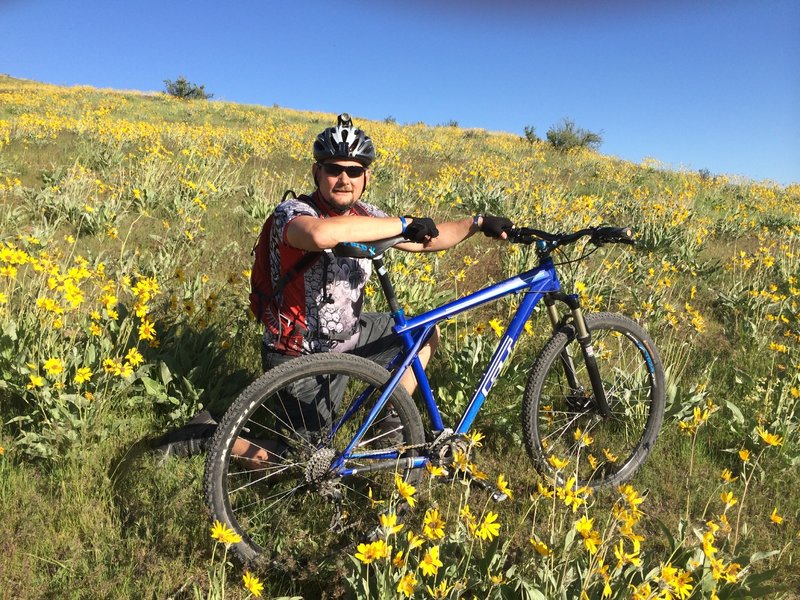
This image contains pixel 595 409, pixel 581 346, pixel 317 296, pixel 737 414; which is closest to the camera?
pixel 317 296

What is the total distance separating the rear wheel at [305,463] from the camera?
2115 millimetres

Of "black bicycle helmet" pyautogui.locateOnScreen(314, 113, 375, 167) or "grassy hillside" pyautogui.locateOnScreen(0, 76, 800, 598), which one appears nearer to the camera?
"grassy hillside" pyautogui.locateOnScreen(0, 76, 800, 598)

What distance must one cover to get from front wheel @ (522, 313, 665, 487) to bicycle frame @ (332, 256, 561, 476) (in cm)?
26

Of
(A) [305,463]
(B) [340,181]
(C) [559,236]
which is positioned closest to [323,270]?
(B) [340,181]

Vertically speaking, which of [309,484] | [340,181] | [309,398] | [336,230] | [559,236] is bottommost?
[309,484]

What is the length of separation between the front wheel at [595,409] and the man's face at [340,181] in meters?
1.43

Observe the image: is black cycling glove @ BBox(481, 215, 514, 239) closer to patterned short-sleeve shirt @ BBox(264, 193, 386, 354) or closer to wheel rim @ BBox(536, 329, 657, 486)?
patterned short-sleeve shirt @ BBox(264, 193, 386, 354)

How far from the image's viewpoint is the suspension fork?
276 cm

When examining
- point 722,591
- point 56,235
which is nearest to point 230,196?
point 56,235

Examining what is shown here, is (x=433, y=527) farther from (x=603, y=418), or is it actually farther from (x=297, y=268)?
(x=603, y=418)

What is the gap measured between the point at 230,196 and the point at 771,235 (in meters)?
9.70

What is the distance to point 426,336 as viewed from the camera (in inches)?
102

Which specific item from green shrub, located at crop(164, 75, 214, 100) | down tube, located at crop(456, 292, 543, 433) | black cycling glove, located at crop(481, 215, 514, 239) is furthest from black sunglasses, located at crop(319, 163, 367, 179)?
green shrub, located at crop(164, 75, 214, 100)

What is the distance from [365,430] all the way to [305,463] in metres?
0.36
